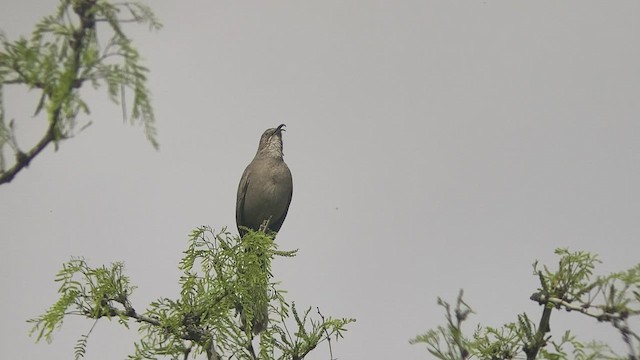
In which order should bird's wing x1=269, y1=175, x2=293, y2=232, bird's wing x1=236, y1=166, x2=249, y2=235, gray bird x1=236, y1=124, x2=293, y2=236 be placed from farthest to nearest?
bird's wing x1=269, y1=175, x2=293, y2=232
bird's wing x1=236, y1=166, x2=249, y2=235
gray bird x1=236, y1=124, x2=293, y2=236

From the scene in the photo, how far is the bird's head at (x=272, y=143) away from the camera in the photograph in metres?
10.00

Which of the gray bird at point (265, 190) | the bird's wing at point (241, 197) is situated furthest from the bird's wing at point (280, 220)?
the bird's wing at point (241, 197)

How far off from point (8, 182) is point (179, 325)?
2.80m

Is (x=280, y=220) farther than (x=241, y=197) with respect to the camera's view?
Yes

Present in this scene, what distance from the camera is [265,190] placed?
9445 mm

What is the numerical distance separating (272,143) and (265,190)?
2.85 feet

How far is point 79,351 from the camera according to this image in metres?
4.20

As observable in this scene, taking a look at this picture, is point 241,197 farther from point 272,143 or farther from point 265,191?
point 272,143

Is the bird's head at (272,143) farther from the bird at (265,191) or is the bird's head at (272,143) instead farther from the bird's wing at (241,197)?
the bird's wing at (241,197)


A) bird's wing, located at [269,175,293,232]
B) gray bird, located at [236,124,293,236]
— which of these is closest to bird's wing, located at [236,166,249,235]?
gray bird, located at [236,124,293,236]

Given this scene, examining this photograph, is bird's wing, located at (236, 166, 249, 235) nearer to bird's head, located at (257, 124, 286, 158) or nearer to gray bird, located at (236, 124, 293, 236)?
gray bird, located at (236, 124, 293, 236)

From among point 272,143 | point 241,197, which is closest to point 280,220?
point 241,197

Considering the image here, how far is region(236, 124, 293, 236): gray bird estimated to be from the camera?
9.44m

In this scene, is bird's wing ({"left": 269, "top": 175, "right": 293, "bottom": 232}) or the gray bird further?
bird's wing ({"left": 269, "top": 175, "right": 293, "bottom": 232})
